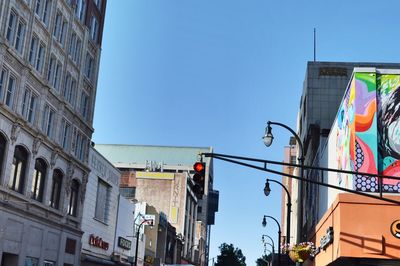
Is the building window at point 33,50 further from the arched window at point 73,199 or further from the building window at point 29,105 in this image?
the arched window at point 73,199

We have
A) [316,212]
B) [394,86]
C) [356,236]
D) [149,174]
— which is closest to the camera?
[356,236]

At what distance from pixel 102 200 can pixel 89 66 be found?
→ 12.1 m

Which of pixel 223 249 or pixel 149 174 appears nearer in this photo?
pixel 149 174

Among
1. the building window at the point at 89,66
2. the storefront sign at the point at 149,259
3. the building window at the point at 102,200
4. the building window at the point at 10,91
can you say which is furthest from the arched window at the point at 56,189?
the storefront sign at the point at 149,259

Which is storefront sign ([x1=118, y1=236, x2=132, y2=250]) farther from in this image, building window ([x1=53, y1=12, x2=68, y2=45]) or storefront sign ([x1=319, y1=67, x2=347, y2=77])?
storefront sign ([x1=319, y1=67, x2=347, y2=77])

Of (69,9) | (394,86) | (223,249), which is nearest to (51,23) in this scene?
(69,9)

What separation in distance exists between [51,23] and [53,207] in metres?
12.8

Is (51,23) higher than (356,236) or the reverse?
higher

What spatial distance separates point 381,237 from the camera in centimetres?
2288

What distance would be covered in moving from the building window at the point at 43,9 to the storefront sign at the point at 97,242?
18.7 metres

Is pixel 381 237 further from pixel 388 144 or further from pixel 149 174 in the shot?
pixel 149 174

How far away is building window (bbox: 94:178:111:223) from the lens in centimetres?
5231

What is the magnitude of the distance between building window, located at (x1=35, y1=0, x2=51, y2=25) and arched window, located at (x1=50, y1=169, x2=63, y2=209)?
35.0 ft

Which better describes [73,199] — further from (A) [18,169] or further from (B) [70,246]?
(A) [18,169]
